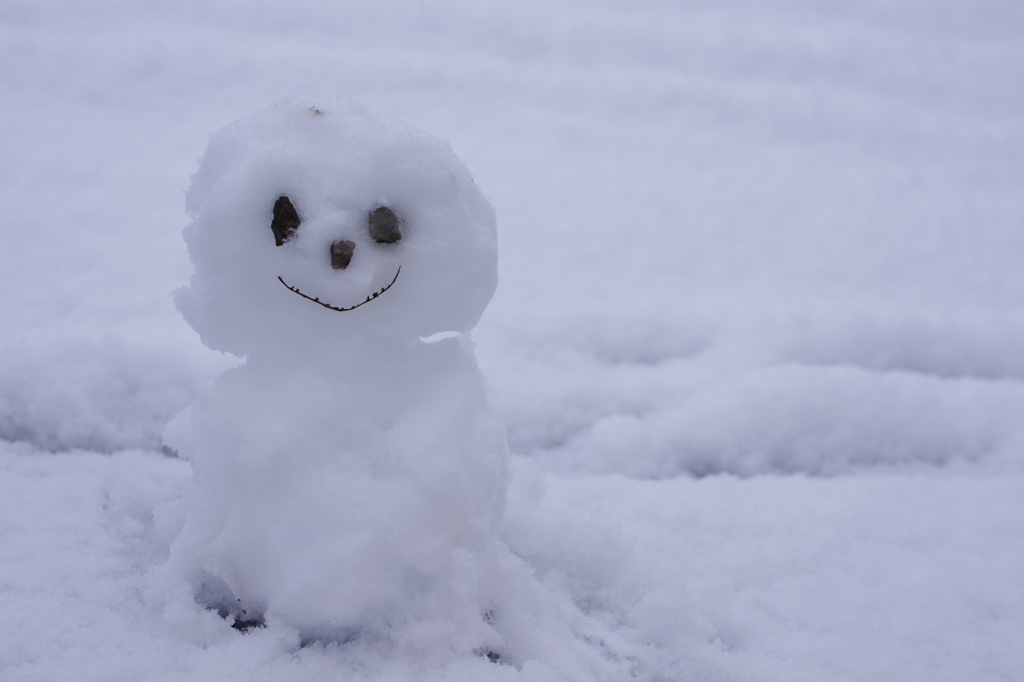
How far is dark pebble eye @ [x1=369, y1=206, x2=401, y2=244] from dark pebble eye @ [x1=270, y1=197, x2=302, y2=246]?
9cm

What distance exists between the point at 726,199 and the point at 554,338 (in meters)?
1.28

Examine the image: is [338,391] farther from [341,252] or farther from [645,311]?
[645,311]

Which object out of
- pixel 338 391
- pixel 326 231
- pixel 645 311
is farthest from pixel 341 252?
pixel 645 311

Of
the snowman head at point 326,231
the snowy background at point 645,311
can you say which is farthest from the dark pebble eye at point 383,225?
Answer: the snowy background at point 645,311

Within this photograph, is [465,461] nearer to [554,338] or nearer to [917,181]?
[554,338]

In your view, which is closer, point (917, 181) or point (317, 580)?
point (317, 580)

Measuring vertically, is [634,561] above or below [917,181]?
below

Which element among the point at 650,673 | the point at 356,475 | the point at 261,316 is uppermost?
the point at 261,316

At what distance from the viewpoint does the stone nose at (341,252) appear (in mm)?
967

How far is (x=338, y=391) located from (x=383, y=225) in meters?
0.24

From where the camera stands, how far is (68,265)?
85.7 inches

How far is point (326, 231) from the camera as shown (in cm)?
97

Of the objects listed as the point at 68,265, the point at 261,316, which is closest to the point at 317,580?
the point at 261,316

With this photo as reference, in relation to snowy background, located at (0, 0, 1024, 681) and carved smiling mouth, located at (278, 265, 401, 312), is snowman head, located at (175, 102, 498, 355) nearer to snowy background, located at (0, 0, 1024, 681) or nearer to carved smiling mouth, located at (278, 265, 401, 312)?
carved smiling mouth, located at (278, 265, 401, 312)
